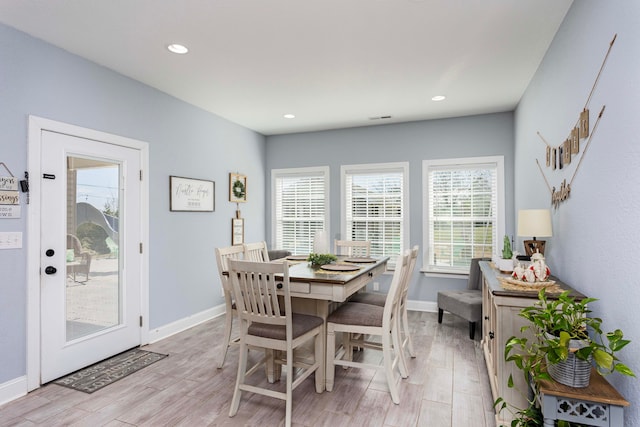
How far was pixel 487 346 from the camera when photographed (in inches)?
118

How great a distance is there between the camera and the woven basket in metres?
1.47

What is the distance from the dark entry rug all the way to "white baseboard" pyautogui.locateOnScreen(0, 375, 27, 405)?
0.22 m

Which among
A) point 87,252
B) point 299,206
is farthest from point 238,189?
point 87,252

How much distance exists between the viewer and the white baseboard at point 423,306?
16.3ft

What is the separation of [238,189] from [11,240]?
113 inches

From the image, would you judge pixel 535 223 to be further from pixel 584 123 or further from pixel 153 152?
pixel 153 152

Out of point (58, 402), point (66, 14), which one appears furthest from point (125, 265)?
point (66, 14)

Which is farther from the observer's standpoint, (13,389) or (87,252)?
(87,252)

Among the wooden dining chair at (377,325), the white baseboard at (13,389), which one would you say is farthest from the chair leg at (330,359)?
the white baseboard at (13,389)

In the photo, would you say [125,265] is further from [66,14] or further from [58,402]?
[66,14]

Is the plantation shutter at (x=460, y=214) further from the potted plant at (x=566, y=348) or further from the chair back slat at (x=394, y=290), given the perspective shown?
the potted plant at (x=566, y=348)

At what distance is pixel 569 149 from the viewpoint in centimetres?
229

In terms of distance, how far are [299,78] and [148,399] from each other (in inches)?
121

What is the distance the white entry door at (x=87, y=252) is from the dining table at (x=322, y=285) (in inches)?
65.8
